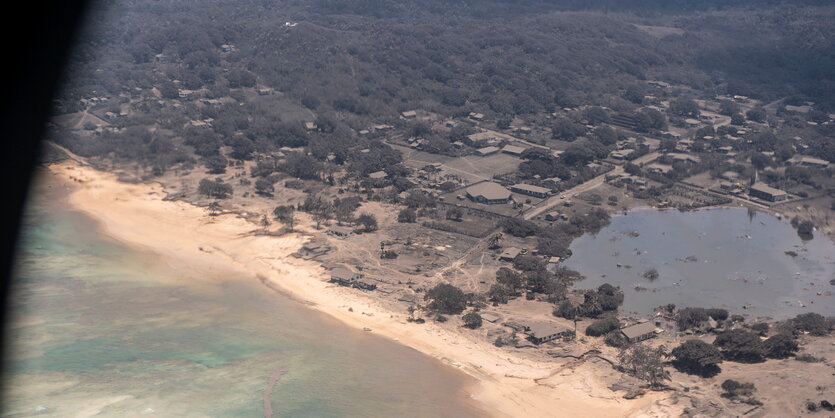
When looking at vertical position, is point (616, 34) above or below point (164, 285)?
above

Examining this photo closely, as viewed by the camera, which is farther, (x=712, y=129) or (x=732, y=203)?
(x=712, y=129)

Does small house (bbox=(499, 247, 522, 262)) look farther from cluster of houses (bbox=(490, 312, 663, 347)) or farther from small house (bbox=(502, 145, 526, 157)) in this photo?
small house (bbox=(502, 145, 526, 157))

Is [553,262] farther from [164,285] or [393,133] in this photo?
[393,133]

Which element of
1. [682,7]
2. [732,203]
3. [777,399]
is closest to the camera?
[777,399]

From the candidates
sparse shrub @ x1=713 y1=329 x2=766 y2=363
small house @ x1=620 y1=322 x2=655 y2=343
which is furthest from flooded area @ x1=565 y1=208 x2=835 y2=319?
sparse shrub @ x1=713 y1=329 x2=766 y2=363

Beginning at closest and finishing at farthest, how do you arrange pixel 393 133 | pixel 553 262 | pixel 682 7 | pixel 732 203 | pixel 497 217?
pixel 553 262
pixel 497 217
pixel 732 203
pixel 393 133
pixel 682 7

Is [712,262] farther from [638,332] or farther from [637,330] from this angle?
[638,332]

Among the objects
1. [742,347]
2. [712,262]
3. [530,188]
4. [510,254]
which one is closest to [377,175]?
[530,188]

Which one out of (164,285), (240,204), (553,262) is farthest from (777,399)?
(240,204)
